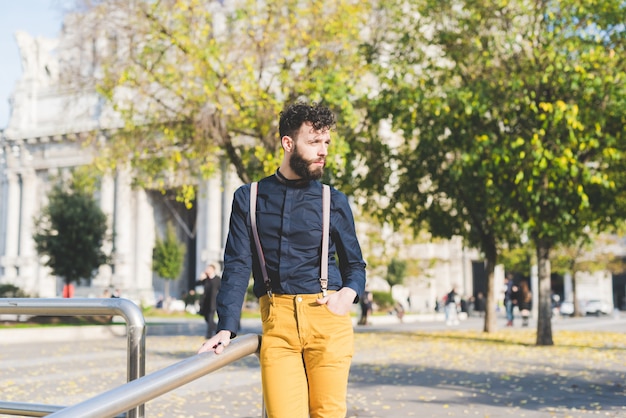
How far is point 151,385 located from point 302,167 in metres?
1.37

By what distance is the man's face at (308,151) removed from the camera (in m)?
3.64

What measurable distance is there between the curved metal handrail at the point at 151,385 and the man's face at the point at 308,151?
815 millimetres

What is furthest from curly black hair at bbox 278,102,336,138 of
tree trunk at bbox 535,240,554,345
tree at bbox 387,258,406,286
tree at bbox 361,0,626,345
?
tree at bbox 387,258,406,286

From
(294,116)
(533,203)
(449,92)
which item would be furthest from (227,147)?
(294,116)

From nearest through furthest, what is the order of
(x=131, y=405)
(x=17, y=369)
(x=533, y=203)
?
(x=131, y=405) → (x=17, y=369) → (x=533, y=203)

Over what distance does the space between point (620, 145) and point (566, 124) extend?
1493mm

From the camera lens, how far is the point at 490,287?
985 inches

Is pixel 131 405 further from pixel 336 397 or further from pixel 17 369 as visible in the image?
pixel 17 369

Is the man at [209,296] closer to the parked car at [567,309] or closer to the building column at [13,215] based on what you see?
the parked car at [567,309]

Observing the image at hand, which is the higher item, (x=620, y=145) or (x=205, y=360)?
(x=620, y=145)

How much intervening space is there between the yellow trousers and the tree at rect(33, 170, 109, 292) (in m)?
36.7

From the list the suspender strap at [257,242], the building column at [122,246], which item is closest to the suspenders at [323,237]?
the suspender strap at [257,242]

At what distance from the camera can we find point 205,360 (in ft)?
9.41

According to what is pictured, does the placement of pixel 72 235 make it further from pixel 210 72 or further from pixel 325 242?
pixel 325 242
